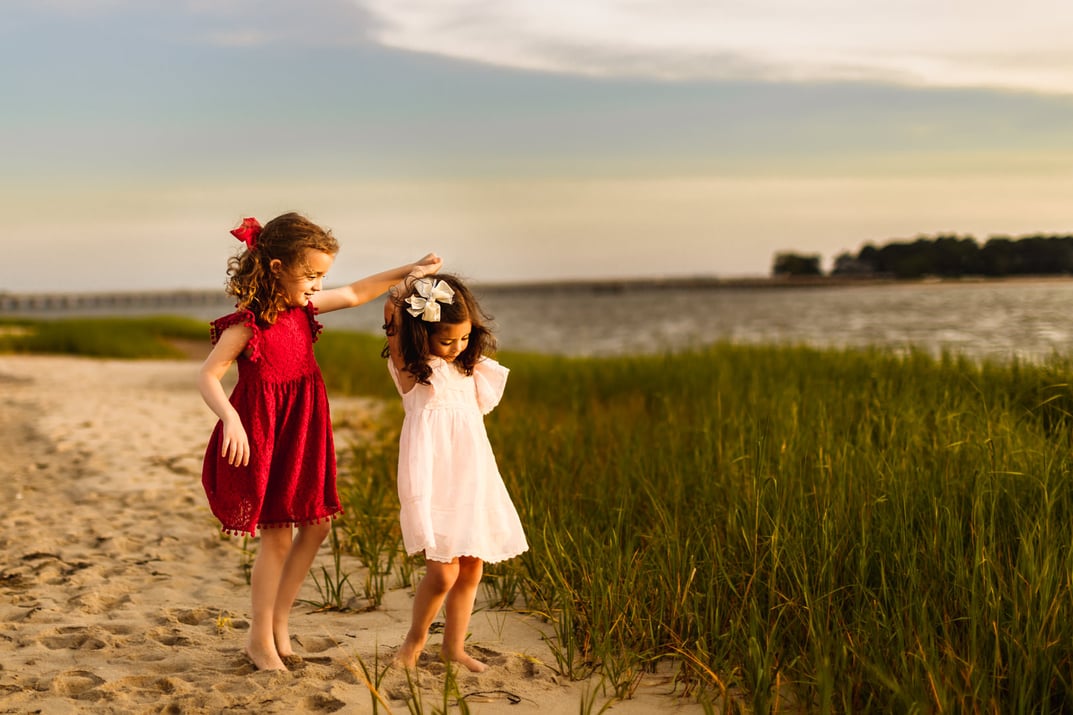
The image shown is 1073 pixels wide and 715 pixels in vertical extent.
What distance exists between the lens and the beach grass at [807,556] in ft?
10.2

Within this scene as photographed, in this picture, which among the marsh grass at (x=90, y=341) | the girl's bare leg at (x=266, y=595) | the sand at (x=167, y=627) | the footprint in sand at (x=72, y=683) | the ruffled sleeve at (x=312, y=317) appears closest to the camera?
the sand at (x=167, y=627)

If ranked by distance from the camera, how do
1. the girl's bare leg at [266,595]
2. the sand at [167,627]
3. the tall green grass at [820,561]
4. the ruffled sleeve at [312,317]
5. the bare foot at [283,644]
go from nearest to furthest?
1. the tall green grass at [820,561]
2. the sand at [167,627]
3. the girl's bare leg at [266,595]
4. the bare foot at [283,644]
5. the ruffled sleeve at [312,317]

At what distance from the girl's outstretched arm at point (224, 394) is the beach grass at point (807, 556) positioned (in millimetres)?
1282

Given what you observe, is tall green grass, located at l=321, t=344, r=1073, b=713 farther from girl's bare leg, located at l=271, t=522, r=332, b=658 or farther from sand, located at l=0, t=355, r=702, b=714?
girl's bare leg, located at l=271, t=522, r=332, b=658

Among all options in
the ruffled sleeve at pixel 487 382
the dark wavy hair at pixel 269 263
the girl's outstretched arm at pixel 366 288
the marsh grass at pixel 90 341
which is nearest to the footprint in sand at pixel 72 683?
the dark wavy hair at pixel 269 263

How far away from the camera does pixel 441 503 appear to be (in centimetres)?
327

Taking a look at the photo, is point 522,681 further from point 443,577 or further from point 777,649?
point 777,649

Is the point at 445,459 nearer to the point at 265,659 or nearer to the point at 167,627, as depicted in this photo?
the point at 265,659

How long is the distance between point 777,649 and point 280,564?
183cm

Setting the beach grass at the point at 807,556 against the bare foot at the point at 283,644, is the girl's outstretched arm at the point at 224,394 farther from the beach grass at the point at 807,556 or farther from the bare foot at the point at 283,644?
the beach grass at the point at 807,556

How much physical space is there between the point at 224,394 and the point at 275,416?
0.22 metres

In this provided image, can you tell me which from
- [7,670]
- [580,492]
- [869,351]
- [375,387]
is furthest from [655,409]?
[7,670]

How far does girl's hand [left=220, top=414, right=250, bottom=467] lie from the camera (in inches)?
130

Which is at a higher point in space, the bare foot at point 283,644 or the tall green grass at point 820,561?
the tall green grass at point 820,561
